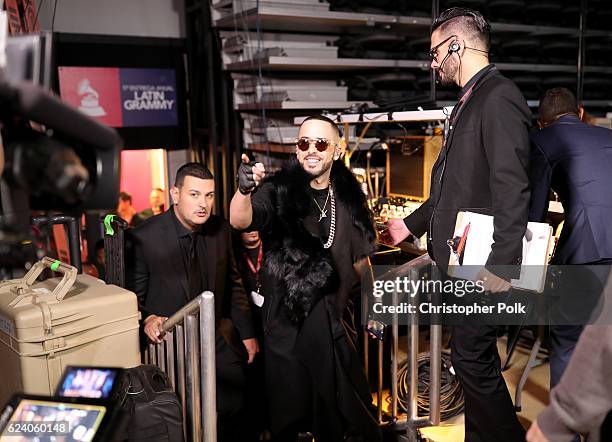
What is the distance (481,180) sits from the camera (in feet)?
7.59

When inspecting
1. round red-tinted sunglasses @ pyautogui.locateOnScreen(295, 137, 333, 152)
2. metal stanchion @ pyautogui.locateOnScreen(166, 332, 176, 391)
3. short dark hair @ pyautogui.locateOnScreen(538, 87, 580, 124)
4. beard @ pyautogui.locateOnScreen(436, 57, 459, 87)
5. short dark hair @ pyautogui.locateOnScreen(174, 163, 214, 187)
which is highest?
beard @ pyautogui.locateOnScreen(436, 57, 459, 87)

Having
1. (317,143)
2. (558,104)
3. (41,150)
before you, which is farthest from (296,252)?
(41,150)

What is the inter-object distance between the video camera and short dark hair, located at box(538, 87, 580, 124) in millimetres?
→ 2643

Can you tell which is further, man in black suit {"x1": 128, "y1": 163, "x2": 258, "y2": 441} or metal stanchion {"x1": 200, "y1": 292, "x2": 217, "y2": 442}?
man in black suit {"x1": 128, "y1": 163, "x2": 258, "y2": 441}

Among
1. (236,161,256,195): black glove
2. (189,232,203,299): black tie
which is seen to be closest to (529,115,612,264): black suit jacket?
(236,161,256,195): black glove

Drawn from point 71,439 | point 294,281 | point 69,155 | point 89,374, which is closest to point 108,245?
point 294,281

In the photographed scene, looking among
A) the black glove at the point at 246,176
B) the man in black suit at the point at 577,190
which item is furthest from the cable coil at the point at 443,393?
the black glove at the point at 246,176

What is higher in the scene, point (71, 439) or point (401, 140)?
point (401, 140)

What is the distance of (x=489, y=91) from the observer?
7.43 ft

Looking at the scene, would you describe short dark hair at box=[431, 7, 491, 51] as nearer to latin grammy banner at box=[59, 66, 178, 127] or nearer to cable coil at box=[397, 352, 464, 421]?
cable coil at box=[397, 352, 464, 421]

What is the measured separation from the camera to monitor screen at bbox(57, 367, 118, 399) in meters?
1.47

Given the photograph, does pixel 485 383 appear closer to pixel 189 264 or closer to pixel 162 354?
pixel 162 354

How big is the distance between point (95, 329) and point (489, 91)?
1745 millimetres

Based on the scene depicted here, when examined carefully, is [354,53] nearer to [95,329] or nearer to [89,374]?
[95,329]
